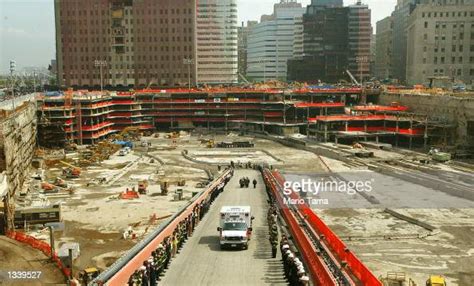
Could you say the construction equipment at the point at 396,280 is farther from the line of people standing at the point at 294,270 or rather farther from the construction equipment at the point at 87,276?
the construction equipment at the point at 87,276

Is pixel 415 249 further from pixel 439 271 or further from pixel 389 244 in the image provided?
pixel 439 271

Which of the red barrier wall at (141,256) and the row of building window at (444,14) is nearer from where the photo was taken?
the red barrier wall at (141,256)

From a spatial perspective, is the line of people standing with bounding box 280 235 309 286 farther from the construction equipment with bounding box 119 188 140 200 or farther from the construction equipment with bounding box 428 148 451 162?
the construction equipment with bounding box 428 148 451 162

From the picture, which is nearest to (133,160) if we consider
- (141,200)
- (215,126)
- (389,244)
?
(141,200)

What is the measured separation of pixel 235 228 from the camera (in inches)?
1268

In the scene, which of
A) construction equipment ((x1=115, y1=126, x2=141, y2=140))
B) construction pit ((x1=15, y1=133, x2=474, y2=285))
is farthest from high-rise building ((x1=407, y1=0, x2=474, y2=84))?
construction equipment ((x1=115, y1=126, x2=141, y2=140))

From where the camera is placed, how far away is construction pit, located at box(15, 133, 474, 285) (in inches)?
1741

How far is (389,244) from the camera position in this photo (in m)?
48.2

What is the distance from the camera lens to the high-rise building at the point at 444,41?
17000 cm

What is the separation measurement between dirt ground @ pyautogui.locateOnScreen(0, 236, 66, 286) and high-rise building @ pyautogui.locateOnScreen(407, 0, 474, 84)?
150537 mm

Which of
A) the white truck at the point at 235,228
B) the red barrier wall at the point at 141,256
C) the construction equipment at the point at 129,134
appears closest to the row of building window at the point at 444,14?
the construction equipment at the point at 129,134

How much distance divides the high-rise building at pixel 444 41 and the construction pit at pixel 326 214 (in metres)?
79.3

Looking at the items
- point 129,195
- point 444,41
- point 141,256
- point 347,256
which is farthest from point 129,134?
point 347,256

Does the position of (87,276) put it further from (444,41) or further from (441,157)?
(444,41)
